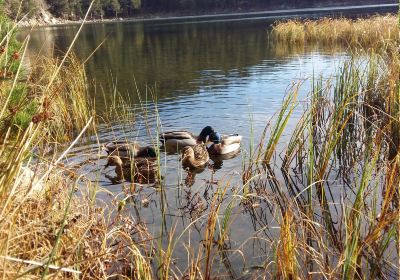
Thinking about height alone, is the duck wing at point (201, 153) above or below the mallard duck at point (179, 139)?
below

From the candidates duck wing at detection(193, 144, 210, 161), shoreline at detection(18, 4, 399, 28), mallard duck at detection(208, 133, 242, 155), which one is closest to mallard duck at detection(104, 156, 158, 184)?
duck wing at detection(193, 144, 210, 161)

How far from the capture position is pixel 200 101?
41.5 ft

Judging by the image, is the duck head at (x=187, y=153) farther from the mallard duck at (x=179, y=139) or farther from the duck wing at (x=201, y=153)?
the mallard duck at (x=179, y=139)

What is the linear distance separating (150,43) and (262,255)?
2943 centimetres

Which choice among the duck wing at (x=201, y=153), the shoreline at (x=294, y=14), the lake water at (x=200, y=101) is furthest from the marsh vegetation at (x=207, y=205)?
the shoreline at (x=294, y=14)

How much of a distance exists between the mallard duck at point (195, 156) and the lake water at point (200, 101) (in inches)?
7.6

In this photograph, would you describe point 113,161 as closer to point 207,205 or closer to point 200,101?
point 207,205

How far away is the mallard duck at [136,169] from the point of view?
23.2 ft

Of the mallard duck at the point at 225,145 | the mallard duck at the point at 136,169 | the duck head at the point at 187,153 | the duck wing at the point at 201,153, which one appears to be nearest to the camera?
the mallard duck at the point at 136,169

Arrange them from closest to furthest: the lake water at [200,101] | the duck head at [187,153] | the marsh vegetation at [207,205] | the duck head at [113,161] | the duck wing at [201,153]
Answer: the marsh vegetation at [207,205] < the lake water at [200,101] < the duck head at [113,161] < the duck head at [187,153] < the duck wing at [201,153]

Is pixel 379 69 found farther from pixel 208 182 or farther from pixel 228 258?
pixel 228 258

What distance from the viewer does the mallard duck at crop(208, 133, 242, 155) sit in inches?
324

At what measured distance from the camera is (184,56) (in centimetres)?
2469

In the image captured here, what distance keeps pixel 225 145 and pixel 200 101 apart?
4620 mm
